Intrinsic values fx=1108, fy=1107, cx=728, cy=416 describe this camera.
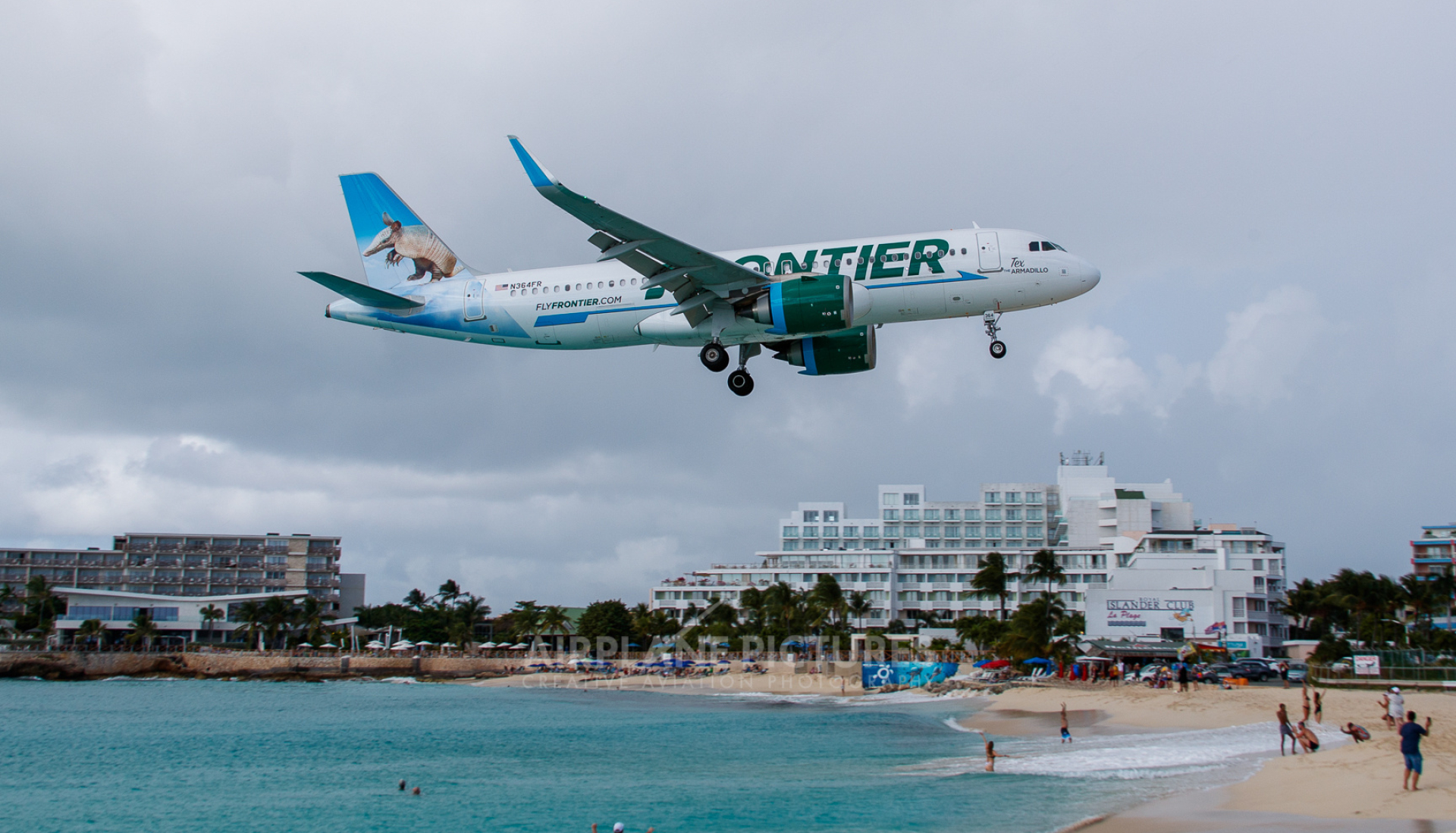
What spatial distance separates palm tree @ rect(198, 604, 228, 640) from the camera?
15275 cm

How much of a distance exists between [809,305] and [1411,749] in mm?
17349

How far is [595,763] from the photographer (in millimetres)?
58438

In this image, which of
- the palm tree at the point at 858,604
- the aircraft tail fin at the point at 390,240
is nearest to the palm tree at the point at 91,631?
the palm tree at the point at 858,604

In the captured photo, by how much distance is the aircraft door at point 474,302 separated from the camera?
3344 cm

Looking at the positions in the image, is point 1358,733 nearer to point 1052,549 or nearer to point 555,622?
point 1052,549

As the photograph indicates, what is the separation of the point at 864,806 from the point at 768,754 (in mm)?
18324

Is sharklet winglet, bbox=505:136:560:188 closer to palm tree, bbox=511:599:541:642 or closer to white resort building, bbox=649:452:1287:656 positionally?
white resort building, bbox=649:452:1287:656

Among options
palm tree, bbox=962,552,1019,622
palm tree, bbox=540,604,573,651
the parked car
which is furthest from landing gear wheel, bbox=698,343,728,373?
palm tree, bbox=540,604,573,651

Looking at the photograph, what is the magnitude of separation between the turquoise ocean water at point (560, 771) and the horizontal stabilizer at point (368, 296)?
1956cm

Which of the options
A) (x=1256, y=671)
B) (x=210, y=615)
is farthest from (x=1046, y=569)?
(x=210, y=615)

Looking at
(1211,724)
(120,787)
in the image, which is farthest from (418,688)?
(1211,724)

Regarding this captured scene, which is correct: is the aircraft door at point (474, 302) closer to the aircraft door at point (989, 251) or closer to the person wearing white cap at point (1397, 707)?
the aircraft door at point (989, 251)

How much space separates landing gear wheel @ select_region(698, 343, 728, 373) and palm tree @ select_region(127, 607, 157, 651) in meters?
141

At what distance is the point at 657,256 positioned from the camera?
94.3 ft
